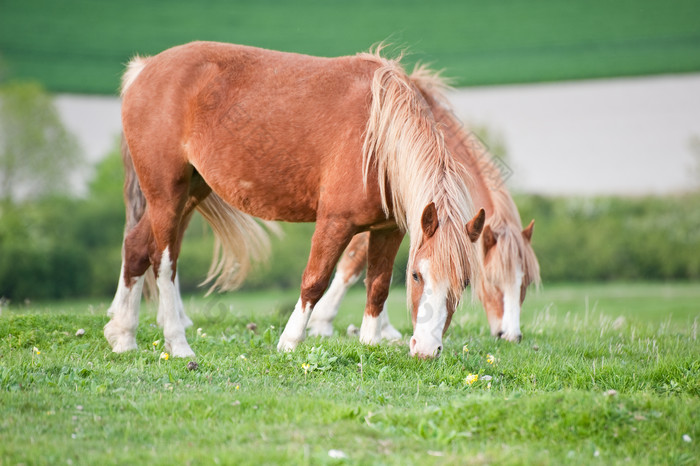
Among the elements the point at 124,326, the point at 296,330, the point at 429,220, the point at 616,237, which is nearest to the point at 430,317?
the point at 429,220

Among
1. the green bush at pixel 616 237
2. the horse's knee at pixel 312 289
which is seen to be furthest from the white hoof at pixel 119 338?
the green bush at pixel 616 237

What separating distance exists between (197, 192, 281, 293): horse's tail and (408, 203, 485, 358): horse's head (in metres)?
2.38

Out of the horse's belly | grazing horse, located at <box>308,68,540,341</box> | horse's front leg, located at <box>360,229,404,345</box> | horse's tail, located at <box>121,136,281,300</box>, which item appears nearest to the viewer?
the horse's belly

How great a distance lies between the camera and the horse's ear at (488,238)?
6.42m

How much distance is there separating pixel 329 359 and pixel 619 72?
77.7 feet

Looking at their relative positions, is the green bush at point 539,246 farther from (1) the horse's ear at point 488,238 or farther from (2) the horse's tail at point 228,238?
(1) the horse's ear at point 488,238

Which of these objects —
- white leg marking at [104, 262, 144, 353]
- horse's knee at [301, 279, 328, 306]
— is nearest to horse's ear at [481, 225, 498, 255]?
horse's knee at [301, 279, 328, 306]

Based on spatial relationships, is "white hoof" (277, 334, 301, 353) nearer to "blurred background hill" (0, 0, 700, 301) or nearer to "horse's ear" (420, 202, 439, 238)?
"horse's ear" (420, 202, 439, 238)

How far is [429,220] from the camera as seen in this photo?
4.74m

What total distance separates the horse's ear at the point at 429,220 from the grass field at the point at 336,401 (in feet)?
2.80

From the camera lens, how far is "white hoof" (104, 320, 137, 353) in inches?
220

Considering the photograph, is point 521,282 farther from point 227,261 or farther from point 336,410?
point 336,410

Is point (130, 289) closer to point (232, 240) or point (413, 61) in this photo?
point (232, 240)

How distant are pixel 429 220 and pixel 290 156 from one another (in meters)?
1.26
